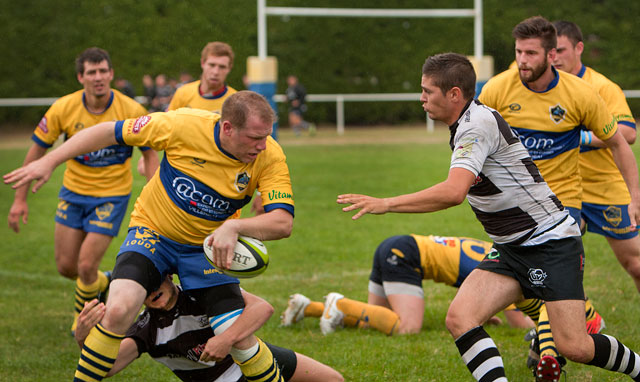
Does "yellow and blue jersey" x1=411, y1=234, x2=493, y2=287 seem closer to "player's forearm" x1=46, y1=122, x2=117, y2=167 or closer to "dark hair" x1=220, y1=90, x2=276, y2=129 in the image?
"dark hair" x1=220, y1=90, x2=276, y2=129

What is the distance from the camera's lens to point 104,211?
6902 millimetres

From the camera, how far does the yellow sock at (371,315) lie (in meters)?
6.27

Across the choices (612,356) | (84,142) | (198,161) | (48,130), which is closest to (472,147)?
(612,356)

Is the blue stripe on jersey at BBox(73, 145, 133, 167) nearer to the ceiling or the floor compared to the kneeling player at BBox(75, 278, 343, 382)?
nearer to the ceiling

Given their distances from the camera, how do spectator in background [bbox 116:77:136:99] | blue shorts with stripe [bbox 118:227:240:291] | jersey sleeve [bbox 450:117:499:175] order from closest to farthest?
jersey sleeve [bbox 450:117:499:175] → blue shorts with stripe [bbox 118:227:240:291] → spectator in background [bbox 116:77:136:99]

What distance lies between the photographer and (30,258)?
9.55 metres

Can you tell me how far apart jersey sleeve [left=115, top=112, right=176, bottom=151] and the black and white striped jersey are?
5.35ft

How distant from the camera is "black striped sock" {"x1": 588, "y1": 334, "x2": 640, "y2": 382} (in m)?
4.38

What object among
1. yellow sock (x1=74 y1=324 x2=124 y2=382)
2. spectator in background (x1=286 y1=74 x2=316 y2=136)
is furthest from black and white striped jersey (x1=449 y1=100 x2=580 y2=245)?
spectator in background (x1=286 y1=74 x2=316 y2=136)

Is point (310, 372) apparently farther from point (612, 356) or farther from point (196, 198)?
point (612, 356)

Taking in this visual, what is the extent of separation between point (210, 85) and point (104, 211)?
5.68 ft

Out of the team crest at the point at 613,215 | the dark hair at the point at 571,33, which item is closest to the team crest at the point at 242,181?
the dark hair at the point at 571,33

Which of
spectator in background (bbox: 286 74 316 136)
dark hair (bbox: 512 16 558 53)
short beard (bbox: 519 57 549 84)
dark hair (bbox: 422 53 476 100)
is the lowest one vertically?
spectator in background (bbox: 286 74 316 136)

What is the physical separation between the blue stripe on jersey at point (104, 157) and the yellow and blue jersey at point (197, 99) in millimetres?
960
